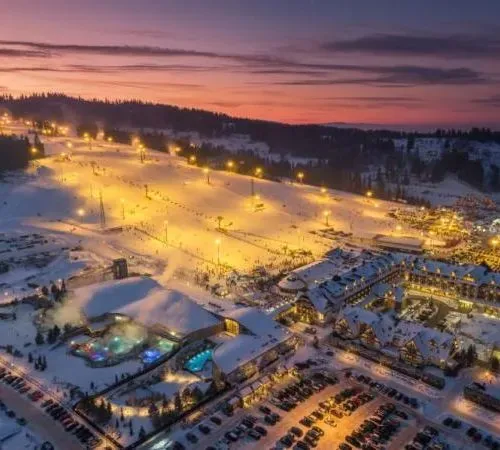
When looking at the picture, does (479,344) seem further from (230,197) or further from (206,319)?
(230,197)

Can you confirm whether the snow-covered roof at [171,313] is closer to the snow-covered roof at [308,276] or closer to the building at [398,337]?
the building at [398,337]

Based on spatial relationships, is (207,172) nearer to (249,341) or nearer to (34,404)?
(249,341)

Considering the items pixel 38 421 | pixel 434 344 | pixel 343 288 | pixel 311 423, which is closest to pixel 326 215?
pixel 343 288

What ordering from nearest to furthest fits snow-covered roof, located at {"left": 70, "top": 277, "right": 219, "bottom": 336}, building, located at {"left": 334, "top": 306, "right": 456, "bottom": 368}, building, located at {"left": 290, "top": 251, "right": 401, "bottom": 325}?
building, located at {"left": 334, "top": 306, "right": 456, "bottom": 368}, snow-covered roof, located at {"left": 70, "top": 277, "right": 219, "bottom": 336}, building, located at {"left": 290, "top": 251, "right": 401, "bottom": 325}

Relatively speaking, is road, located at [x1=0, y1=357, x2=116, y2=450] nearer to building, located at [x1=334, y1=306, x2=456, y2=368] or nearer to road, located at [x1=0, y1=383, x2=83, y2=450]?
road, located at [x1=0, y1=383, x2=83, y2=450]

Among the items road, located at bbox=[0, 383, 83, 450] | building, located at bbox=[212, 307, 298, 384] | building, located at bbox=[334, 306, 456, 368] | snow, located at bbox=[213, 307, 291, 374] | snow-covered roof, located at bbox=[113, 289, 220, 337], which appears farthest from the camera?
snow-covered roof, located at bbox=[113, 289, 220, 337]

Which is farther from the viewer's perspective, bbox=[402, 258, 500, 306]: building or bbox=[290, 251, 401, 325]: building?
bbox=[402, 258, 500, 306]: building

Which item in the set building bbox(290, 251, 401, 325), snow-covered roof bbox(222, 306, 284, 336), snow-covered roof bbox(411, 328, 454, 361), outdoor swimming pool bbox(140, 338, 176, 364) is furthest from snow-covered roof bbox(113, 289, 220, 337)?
snow-covered roof bbox(411, 328, 454, 361)
